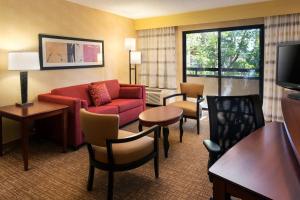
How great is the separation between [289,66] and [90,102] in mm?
3167

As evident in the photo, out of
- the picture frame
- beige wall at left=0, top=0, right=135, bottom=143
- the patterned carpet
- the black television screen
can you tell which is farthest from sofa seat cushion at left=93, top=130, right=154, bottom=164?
the picture frame

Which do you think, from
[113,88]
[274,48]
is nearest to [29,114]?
[113,88]

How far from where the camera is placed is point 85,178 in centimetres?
254

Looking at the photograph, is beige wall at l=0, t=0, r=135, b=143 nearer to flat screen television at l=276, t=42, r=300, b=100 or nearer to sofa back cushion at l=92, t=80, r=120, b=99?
sofa back cushion at l=92, t=80, r=120, b=99

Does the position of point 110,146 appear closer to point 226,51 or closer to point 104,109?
point 104,109

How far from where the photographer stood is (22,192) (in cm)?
229

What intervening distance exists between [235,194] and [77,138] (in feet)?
8.86

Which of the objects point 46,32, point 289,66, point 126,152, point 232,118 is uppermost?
point 46,32

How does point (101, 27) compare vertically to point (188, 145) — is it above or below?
above

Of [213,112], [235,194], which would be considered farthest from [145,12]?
[235,194]

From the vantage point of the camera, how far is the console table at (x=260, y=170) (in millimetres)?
965

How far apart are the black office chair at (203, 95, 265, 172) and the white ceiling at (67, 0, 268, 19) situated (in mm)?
3084

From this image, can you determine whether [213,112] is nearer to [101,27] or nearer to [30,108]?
[30,108]

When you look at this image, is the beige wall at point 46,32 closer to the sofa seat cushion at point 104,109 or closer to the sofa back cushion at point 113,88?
the sofa back cushion at point 113,88
